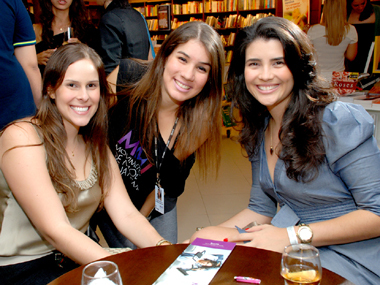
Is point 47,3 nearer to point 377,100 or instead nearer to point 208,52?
point 208,52

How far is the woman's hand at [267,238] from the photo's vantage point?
1.29 m

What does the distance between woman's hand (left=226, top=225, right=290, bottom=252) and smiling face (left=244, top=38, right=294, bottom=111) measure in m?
0.51

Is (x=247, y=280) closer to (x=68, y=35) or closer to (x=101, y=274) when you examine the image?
(x=101, y=274)

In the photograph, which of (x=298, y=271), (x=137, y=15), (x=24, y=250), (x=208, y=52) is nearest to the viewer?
(x=298, y=271)

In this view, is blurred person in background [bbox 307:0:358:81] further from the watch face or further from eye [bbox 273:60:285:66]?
the watch face

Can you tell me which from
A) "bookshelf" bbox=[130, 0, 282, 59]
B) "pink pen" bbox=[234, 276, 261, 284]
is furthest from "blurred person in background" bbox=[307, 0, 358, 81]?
"bookshelf" bbox=[130, 0, 282, 59]

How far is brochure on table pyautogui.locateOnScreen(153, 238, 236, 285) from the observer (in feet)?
3.08

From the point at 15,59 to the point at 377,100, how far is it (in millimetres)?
2746

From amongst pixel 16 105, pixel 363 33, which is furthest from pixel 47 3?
Answer: pixel 363 33

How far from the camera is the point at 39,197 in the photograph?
4.31 feet

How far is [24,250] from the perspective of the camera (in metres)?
1.39

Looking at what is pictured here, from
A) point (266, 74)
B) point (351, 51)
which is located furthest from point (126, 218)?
point (351, 51)

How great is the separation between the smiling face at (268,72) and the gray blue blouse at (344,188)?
0.66 feet

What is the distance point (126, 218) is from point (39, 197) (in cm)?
40
